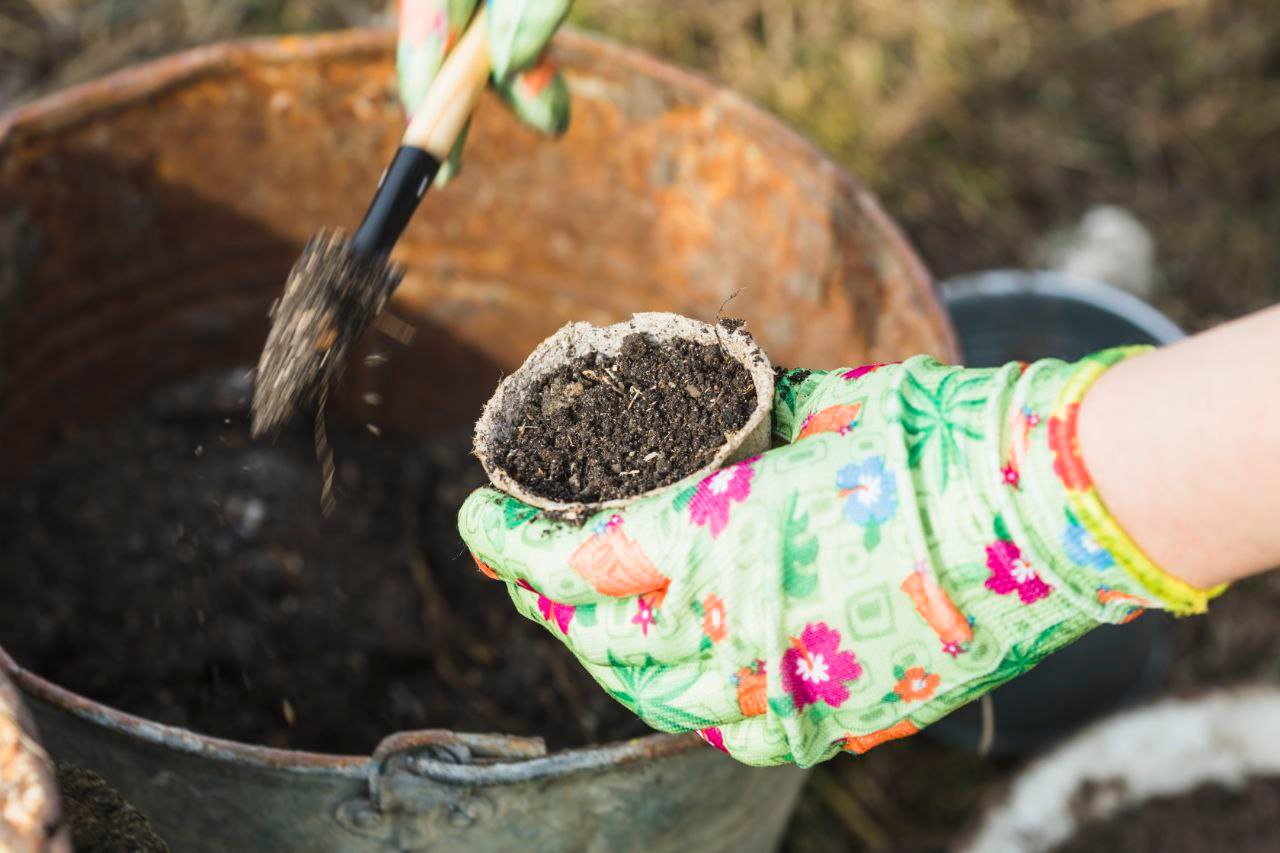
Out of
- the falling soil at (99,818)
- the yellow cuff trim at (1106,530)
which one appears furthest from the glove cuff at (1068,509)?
the falling soil at (99,818)

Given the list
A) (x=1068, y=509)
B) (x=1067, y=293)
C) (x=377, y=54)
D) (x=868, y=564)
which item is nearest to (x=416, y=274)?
(x=377, y=54)

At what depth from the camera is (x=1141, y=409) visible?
0.83 metres

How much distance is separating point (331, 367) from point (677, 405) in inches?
15.3

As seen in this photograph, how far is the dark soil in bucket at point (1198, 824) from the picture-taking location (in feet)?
5.62

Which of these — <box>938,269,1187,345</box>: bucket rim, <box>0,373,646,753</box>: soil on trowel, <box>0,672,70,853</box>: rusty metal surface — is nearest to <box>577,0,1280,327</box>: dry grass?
<box>938,269,1187,345</box>: bucket rim

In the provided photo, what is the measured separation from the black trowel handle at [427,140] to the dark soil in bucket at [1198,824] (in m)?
1.37

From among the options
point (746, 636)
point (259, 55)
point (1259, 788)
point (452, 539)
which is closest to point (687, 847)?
point (746, 636)

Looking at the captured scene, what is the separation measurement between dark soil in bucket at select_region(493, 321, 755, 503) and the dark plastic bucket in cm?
116

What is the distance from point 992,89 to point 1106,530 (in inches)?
87.5

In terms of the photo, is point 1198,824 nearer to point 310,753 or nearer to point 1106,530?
point 1106,530

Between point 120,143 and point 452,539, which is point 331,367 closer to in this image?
point 120,143

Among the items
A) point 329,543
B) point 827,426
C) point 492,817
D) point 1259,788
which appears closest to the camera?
point 827,426

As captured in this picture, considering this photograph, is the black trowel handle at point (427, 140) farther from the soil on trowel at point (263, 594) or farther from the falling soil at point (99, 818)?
the soil on trowel at point (263, 594)

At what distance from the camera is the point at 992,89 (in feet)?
9.19
